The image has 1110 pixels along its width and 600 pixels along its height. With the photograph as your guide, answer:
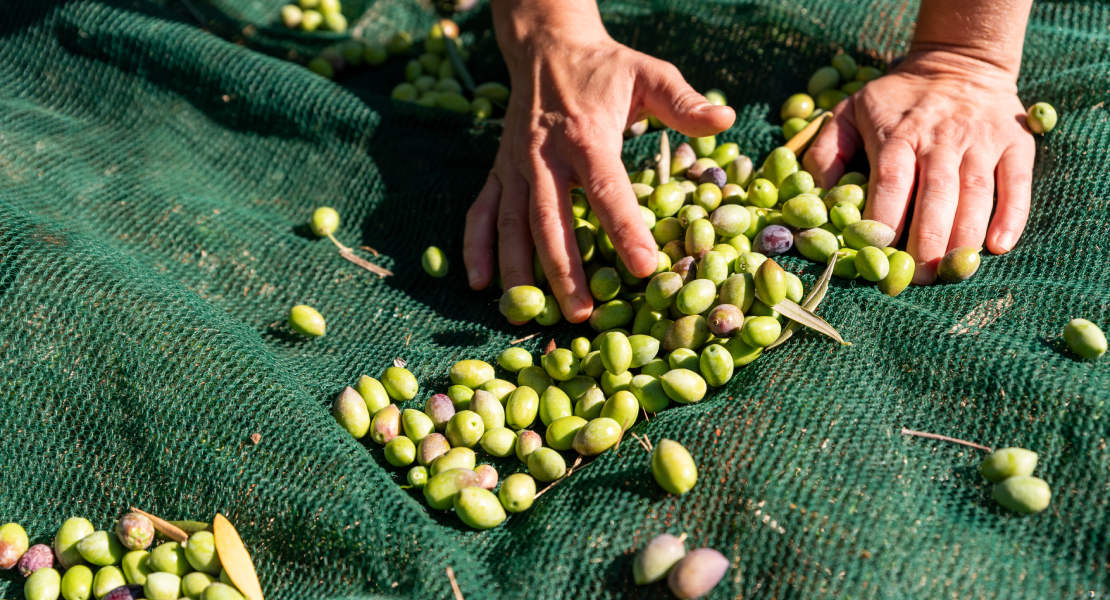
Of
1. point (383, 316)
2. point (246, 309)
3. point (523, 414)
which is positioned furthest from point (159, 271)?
point (523, 414)

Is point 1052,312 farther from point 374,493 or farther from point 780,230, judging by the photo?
point 374,493

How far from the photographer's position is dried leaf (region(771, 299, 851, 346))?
182 cm

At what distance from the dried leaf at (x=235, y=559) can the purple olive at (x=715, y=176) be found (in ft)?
5.41

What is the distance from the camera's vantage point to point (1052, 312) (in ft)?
5.98

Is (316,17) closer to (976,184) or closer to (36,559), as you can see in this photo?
(36,559)

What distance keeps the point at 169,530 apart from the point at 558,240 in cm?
119

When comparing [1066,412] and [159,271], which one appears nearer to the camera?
[1066,412]

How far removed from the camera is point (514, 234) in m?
2.25

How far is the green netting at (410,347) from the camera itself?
1.51m

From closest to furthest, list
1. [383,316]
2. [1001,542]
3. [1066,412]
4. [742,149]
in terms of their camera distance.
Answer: [1001,542] < [1066,412] < [383,316] < [742,149]

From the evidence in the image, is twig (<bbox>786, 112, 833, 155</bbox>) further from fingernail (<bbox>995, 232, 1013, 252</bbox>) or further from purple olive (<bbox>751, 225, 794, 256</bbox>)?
fingernail (<bbox>995, 232, 1013, 252</bbox>)

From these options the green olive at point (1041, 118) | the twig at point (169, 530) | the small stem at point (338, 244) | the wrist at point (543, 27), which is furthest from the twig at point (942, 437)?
the small stem at point (338, 244)

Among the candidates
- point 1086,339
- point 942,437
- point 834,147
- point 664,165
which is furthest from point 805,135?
point 942,437

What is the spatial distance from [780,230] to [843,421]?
646 mm
